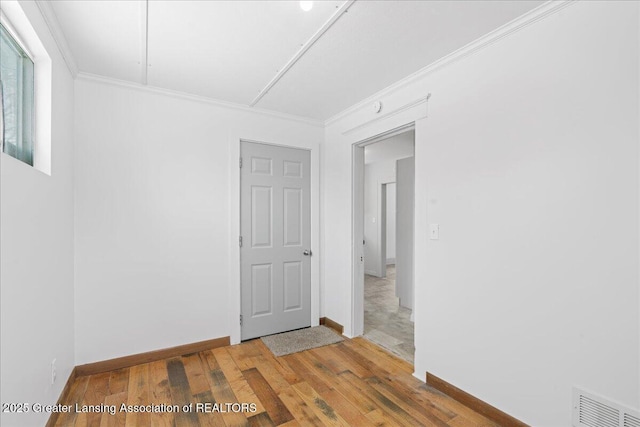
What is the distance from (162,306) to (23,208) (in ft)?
5.10

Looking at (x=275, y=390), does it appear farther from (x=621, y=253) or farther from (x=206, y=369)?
(x=621, y=253)

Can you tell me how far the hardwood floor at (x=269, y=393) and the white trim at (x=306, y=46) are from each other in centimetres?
249

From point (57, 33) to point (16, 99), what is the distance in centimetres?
57

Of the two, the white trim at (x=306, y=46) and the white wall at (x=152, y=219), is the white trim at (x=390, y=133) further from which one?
the white wall at (x=152, y=219)

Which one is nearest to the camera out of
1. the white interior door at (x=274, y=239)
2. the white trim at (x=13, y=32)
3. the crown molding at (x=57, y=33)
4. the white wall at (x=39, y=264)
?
the white wall at (x=39, y=264)

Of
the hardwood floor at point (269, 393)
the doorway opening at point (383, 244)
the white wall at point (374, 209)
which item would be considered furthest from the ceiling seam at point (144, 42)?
the white wall at point (374, 209)

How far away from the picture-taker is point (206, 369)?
2537 millimetres

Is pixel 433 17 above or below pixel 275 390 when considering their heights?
above

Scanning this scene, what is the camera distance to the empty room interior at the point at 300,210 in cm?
148

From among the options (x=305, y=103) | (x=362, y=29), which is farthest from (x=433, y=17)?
(x=305, y=103)

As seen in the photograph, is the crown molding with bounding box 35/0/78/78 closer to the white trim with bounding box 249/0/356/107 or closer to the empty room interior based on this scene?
the empty room interior

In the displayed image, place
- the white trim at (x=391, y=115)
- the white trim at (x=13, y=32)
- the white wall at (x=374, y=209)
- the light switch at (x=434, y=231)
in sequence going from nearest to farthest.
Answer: the white trim at (x=13, y=32), the light switch at (x=434, y=231), the white trim at (x=391, y=115), the white wall at (x=374, y=209)

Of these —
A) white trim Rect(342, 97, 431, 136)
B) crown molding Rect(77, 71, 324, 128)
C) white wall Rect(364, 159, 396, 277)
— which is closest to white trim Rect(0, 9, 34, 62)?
crown molding Rect(77, 71, 324, 128)

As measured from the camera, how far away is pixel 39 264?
5.37ft
